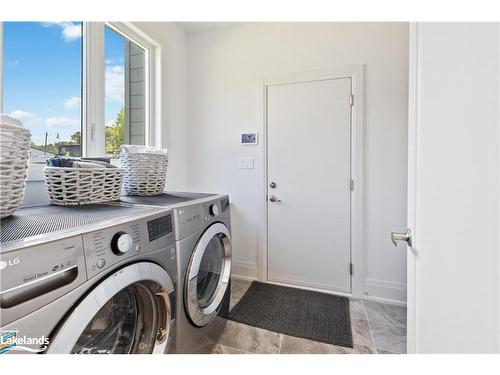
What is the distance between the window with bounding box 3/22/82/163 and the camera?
1156mm

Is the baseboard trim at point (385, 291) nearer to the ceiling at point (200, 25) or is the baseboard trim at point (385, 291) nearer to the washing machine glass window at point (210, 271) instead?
the washing machine glass window at point (210, 271)

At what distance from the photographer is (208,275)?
1.41m

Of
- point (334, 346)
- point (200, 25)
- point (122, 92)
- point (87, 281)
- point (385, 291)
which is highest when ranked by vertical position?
point (200, 25)

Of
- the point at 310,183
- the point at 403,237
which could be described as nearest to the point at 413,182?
the point at 403,237

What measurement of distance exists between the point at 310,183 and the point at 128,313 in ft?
5.56

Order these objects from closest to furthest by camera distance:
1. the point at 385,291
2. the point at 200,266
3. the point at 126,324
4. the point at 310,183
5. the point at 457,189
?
the point at 457,189 → the point at 126,324 → the point at 200,266 → the point at 385,291 → the point at 310,183

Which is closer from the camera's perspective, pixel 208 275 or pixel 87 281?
pixel 87 281

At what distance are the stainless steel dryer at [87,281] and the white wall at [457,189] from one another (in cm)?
84

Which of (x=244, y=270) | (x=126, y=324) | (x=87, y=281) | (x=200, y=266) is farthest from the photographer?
(x=244, y=270)

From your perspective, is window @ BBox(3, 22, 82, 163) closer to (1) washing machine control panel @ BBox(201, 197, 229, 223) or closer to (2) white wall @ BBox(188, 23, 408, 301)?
(1) washing machine control panel @ BBox(201, 197, 229, 223)

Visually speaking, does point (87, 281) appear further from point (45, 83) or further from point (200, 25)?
point (200, 25)

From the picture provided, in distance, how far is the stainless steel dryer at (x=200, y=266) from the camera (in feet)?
3.32

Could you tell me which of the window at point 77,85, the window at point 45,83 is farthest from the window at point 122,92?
the window at point 45,83
